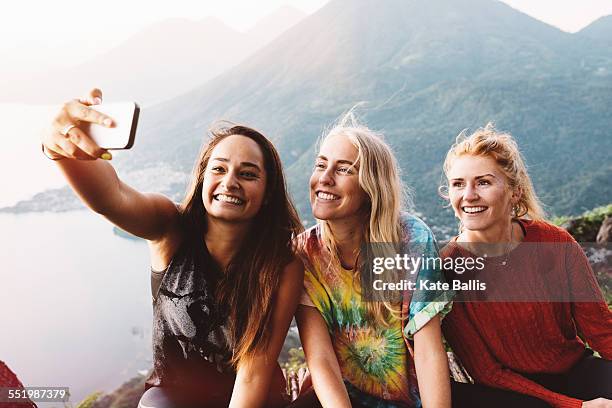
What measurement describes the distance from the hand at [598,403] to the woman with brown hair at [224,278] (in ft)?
3.20

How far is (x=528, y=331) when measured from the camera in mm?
1707

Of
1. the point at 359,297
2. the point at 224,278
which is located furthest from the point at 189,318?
the point at 359,297

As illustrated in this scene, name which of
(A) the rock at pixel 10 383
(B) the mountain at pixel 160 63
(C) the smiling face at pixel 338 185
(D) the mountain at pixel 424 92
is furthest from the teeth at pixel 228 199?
(D) the mountain at pixel 424 92

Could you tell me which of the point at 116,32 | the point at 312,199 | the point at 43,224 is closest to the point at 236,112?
the point at 116,32

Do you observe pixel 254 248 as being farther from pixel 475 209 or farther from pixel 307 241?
pixel 475 209

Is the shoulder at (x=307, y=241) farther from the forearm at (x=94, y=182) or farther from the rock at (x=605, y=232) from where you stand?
the rock at (x=605, y=232)

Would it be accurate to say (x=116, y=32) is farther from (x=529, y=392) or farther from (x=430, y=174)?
(x=529, y=392)

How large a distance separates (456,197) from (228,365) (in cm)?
95

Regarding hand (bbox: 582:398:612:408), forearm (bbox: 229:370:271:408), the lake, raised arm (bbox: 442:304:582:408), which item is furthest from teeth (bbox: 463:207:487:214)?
the lake

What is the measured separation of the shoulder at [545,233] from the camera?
5.84ft

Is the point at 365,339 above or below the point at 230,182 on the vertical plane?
below

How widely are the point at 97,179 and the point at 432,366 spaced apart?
43.1 inches

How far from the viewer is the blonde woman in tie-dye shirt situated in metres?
1.62

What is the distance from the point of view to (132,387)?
478cm
